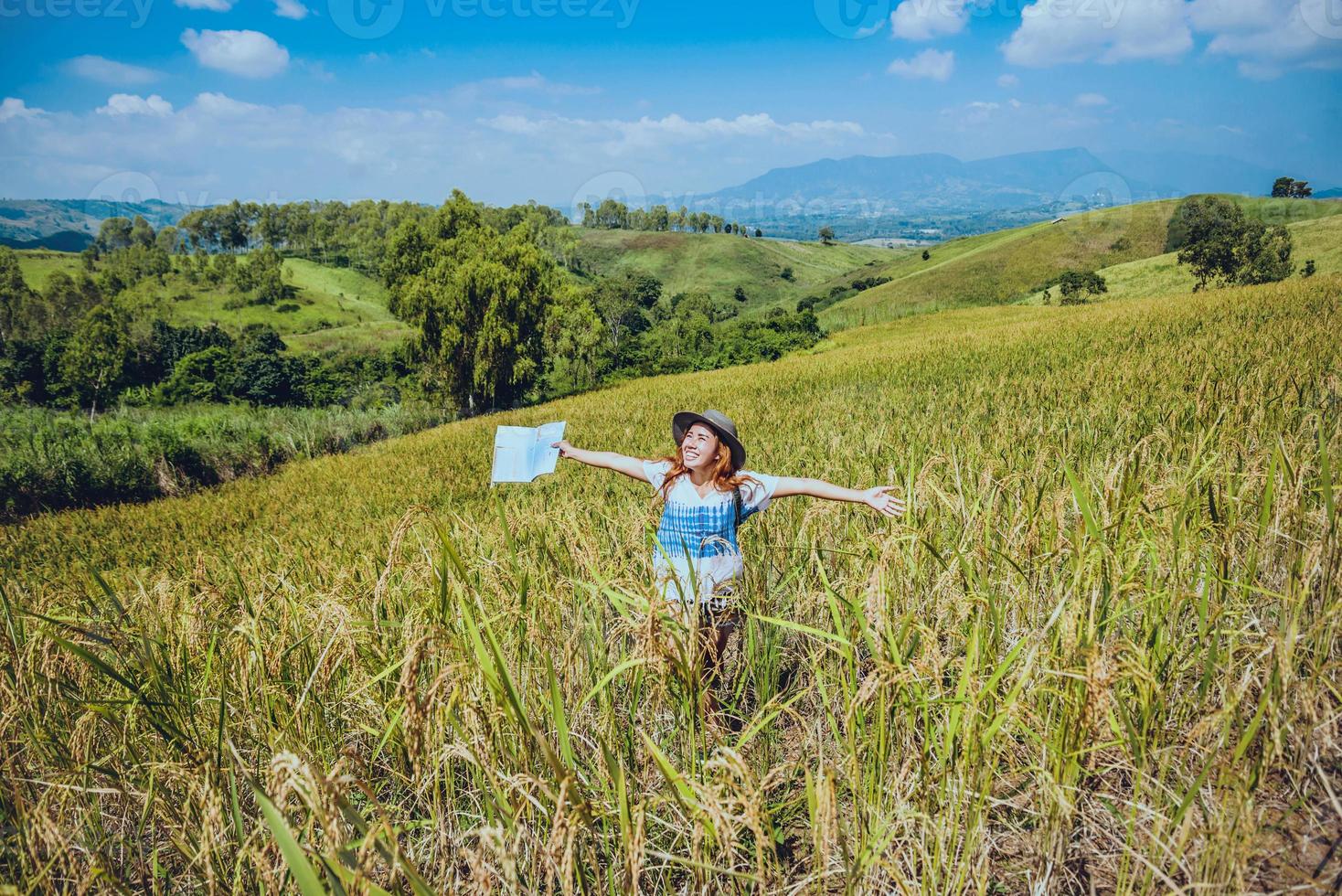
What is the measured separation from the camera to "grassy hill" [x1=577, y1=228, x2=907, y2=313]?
128 m

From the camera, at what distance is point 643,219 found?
643 ft

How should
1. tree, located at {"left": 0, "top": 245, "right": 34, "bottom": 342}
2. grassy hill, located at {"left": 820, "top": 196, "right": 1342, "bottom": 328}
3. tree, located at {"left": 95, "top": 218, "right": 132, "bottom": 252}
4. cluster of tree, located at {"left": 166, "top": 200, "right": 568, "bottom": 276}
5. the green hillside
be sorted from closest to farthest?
the green hillside, grassy hill, located at {"left": 820, "top": 196, "right": 1342, "bottom": 328}, tree, located at {"left": 0, "top": 245, "right": 34, "bottom": 342}, cluster of tree, located at {"left": 166, "top": 200, "right": 568, "bottom": 276}, tree, located at {"left": 95, "top": 218, "right": 132, "bottom": 252}

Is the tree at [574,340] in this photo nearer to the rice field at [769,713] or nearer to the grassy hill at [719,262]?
the rice field at [769,713]

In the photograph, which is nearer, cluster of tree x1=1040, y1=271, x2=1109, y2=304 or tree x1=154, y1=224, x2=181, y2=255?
cluster of tree x1=1040, y1=271, x2=1109, y2=304

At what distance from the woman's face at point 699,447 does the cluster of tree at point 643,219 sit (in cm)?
19634

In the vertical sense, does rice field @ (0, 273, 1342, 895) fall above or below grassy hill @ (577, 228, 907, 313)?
below

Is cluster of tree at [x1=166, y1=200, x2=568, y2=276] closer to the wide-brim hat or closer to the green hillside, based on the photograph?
the green hillside

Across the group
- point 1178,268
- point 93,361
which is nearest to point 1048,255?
point 1178,268

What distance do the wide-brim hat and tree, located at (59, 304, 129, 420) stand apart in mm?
92602

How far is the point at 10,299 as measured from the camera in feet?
267

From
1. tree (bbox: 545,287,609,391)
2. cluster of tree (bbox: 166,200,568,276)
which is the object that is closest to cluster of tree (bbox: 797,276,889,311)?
tree (bbox: 545,287,609,391)

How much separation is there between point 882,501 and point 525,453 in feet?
5.69

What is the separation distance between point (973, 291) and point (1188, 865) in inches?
3373

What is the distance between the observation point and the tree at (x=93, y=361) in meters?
69.8
